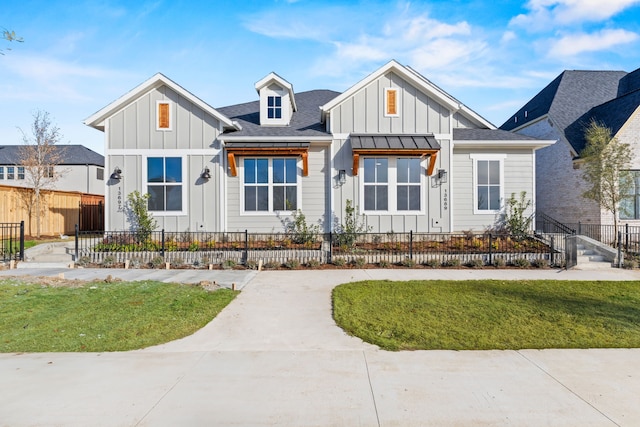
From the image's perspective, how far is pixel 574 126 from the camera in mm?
17734

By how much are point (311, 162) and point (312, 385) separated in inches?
444

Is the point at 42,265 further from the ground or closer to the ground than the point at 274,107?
closer to the ground

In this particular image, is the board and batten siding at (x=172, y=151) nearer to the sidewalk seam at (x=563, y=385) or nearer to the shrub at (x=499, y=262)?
the shrub at (x=499, y=262)

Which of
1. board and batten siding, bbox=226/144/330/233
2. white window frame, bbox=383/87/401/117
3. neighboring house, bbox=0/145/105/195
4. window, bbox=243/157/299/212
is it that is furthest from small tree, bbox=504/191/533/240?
neighboring house, bbox=0/145/105/195

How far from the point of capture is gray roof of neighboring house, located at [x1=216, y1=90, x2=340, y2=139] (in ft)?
47.4

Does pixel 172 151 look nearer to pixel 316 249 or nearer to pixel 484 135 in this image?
pixel 316 249

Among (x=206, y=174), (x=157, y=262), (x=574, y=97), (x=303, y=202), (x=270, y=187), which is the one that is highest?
(x=574, y=97)

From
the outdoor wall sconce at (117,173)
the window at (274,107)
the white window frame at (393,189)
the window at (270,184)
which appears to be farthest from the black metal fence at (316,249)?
the window at (274,107)

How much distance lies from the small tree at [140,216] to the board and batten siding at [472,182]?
12199mm

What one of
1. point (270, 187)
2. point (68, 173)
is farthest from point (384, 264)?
point (68, 173)

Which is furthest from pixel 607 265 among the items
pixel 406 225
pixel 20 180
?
pixel 20 180

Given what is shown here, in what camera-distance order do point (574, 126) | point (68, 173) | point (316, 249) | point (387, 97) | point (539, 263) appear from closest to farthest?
point (539, 263)
point (316, 249)
point (387, 97)
point (574, 126)
point (68, 173)

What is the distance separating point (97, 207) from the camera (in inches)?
817

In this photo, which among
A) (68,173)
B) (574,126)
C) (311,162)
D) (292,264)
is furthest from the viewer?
(68,173)
